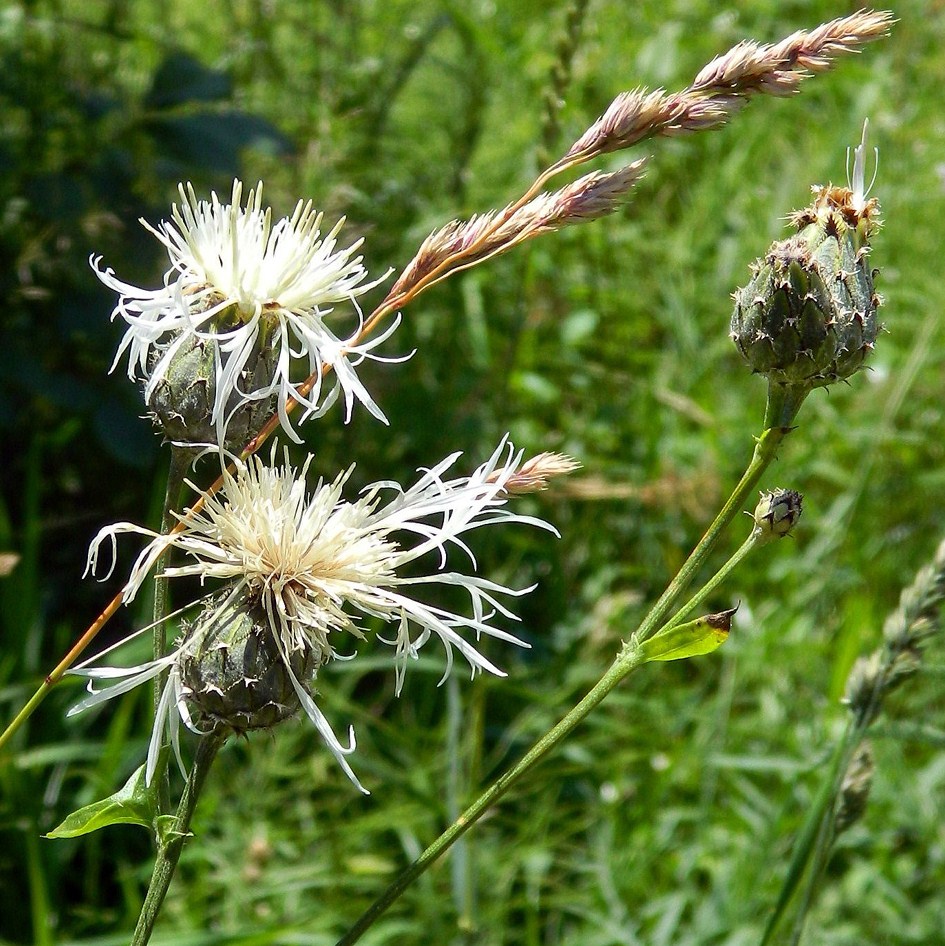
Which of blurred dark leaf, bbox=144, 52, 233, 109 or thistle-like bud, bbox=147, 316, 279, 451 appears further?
blurred dark leaf, bbox=144, 52, 233, 109

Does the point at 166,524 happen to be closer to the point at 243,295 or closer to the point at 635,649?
the point at 243,295

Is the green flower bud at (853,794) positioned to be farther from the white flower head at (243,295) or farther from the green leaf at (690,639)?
the white flower head at (243,295)

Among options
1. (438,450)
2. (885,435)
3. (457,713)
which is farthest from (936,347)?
(457,713)

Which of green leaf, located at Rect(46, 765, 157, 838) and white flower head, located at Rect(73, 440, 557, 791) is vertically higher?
white flower head, located at Rect(73, 440, 557, 791)

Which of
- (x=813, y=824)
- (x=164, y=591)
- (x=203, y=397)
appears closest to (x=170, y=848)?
(x=164, y=591)

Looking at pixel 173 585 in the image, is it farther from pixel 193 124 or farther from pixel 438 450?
pixel 193 124

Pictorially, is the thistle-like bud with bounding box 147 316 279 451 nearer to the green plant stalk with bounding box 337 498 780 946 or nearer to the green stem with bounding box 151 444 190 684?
the green stem with bounding box 151 444 190 684

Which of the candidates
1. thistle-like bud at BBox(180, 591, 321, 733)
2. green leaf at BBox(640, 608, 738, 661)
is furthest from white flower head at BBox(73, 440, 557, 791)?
green leaf at BBox(640, 608, 738, 661)

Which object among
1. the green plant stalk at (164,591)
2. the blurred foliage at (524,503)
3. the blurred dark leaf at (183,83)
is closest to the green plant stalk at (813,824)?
the blurred foliage at (524,503)
